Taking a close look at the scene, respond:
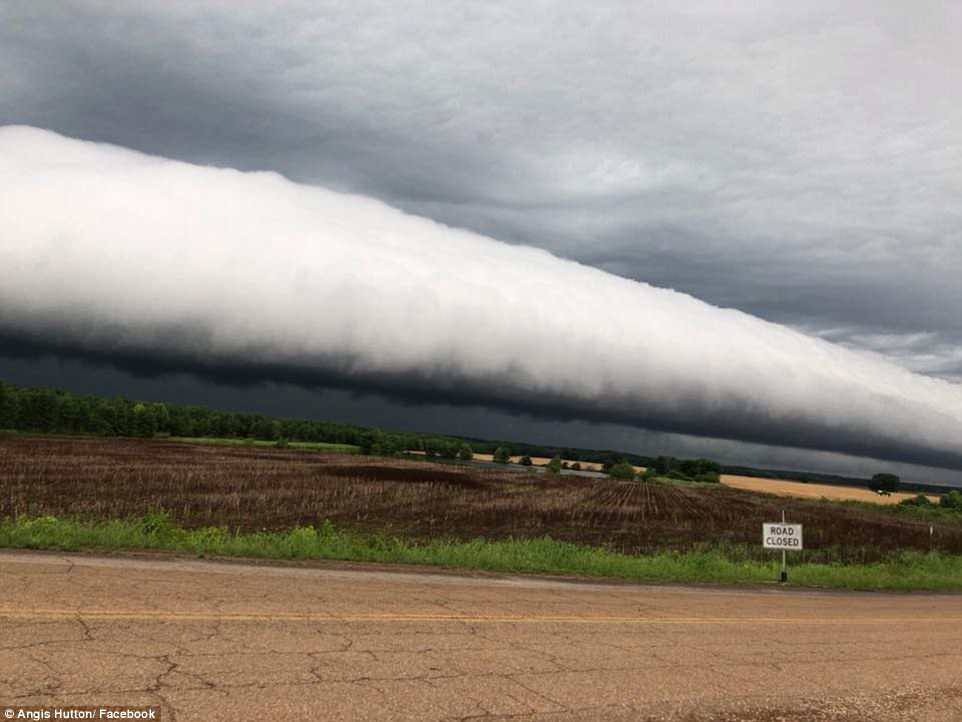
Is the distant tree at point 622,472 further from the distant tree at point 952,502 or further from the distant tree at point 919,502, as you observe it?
the distant tree at point 952,502

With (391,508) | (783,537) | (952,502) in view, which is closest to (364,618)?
(783,537)

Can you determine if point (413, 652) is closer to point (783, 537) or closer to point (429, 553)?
point (429, 553)

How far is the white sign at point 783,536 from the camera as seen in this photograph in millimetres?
22116

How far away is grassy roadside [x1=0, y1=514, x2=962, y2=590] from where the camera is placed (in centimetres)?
1622

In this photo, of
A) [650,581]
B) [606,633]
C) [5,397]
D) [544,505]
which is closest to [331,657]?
[606,633]

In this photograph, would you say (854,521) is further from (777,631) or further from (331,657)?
(331,657)

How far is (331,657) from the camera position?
27.2 feet

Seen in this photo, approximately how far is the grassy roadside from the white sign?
122cm

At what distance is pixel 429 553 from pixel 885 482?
19627 cm

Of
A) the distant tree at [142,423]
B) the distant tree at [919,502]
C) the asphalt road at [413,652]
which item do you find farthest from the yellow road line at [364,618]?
the distant tree at [142,423]

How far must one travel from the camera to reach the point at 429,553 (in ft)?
63.9

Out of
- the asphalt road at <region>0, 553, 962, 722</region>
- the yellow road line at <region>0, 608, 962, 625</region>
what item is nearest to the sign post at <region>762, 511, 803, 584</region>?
the yellow road line at <region>0, 608, 962, 625</region>

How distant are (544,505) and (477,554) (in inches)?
1412

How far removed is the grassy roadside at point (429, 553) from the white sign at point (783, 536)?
48.2 inches
